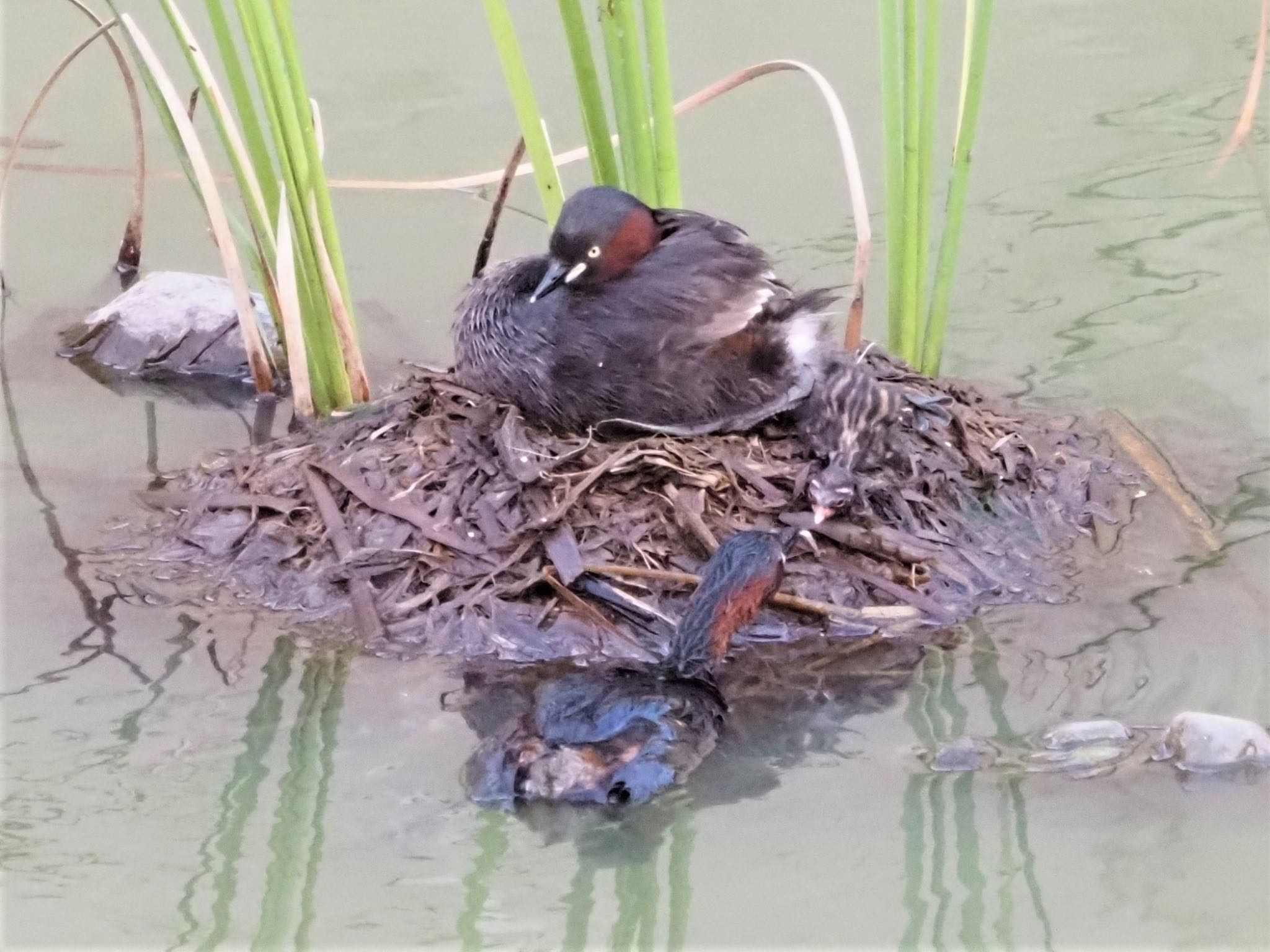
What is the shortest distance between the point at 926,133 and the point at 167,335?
2.68 m

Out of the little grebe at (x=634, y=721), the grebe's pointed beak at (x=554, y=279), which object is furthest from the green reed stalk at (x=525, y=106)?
the little grebe at (x=634, y=721)

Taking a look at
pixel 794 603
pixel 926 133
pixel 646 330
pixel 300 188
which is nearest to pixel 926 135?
Result: pixel 926 133

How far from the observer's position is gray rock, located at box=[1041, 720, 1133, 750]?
338cm

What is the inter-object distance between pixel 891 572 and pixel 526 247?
2.40m

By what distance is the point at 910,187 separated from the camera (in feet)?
14.2

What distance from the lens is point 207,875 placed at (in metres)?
2.99

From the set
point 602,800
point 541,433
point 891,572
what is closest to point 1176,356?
point 891,572

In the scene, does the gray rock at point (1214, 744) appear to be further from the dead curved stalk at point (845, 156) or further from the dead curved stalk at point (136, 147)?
the dead curved stalk at point (136, 147)

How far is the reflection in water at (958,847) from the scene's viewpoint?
2.85 meters

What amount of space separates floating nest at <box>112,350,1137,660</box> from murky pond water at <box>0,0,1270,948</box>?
172 mm

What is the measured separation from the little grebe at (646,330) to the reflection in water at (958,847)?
1.07 meters

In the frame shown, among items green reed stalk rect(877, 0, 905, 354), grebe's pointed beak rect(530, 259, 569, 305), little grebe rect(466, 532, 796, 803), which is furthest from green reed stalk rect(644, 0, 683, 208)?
little grebe rect(466, 532, 796, 803)

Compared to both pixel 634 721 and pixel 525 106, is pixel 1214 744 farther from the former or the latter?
pixel 525 106

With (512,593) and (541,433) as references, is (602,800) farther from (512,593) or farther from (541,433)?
(541,433)
